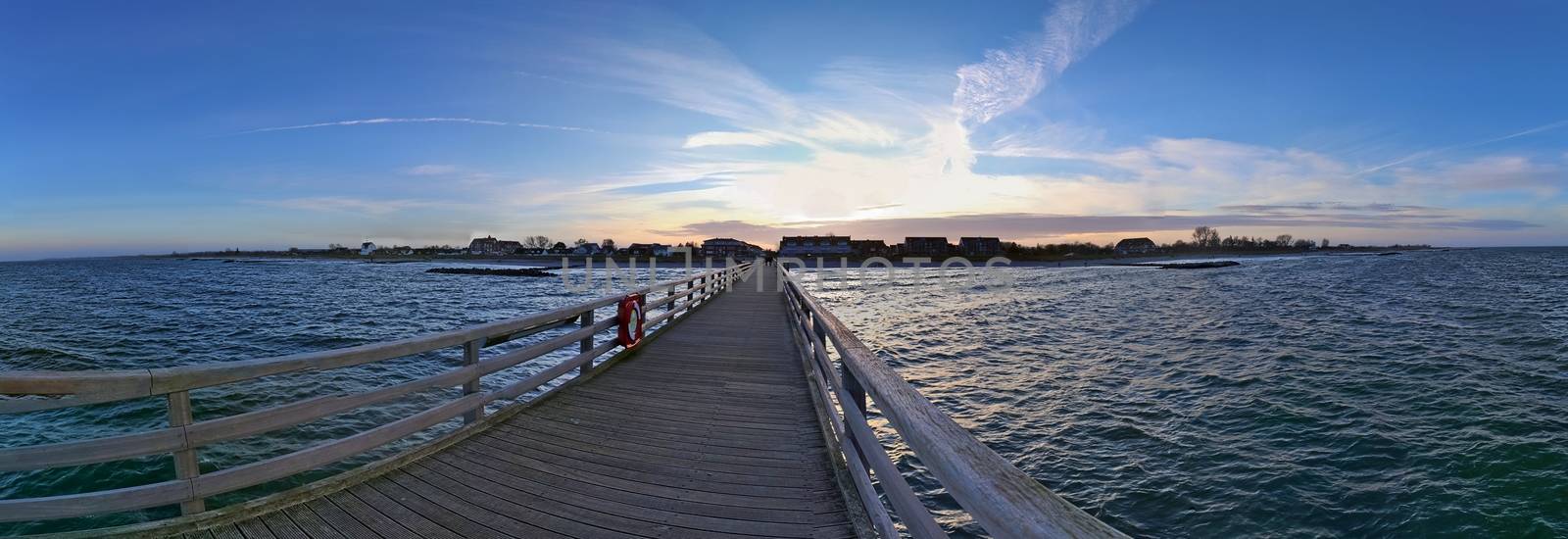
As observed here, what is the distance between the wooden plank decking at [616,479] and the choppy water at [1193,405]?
256 centimetres

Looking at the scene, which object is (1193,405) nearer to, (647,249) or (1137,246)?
(647,249)

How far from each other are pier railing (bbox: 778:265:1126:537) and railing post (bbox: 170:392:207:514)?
3331 mm

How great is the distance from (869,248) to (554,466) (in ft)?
430

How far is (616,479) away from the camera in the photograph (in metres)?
3.84

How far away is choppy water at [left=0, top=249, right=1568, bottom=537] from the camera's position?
6414mm

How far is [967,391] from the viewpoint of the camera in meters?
10.8

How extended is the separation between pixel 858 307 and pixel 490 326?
22.0 m

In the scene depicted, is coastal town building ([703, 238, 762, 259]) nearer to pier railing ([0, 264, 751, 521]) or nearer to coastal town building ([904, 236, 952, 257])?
coastal town building ([904, 236, 952, 257])

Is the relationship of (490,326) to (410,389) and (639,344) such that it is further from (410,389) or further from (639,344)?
(639,344)

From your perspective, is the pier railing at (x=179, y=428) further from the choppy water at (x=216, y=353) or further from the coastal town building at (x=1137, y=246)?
the coastal town building at (x=1137, y=246)

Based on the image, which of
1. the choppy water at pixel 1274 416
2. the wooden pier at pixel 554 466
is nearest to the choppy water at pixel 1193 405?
the choppy water at pixel 1274 416

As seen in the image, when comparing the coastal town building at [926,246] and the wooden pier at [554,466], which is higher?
the coastal town building at [926,246]

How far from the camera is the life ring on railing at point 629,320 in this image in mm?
7773

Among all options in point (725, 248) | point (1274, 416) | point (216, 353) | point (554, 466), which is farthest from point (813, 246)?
point (554, 466)
